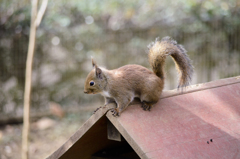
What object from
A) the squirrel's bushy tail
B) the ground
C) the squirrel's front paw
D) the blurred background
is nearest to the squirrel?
the squirrel's bushy tail

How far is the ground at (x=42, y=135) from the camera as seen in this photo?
13.9ft

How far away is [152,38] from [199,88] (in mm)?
3929

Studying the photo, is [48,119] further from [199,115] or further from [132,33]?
[199,115]

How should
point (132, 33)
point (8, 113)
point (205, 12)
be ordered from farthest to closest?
point (205, 12), point (132, 33), point (8, 113)

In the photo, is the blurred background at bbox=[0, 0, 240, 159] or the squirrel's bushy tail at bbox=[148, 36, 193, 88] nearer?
the squirrel's bushy tail at bbox=[148, 36, 193, 88]

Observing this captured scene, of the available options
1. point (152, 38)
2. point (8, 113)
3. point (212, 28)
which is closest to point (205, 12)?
point (212, 28)

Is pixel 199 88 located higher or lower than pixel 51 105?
lower

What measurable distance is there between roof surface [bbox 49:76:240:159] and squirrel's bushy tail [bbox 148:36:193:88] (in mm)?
104

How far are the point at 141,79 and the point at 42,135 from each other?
3.13 m

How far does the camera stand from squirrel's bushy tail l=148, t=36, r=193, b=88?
2111 mm

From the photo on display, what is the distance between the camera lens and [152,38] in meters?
5.92

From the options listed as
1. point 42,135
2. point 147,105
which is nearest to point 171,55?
point 147,105

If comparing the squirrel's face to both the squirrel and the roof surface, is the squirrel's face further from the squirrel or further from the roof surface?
the roof surface

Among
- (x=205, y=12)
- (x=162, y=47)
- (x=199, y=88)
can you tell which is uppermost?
(x=205, y=12)
